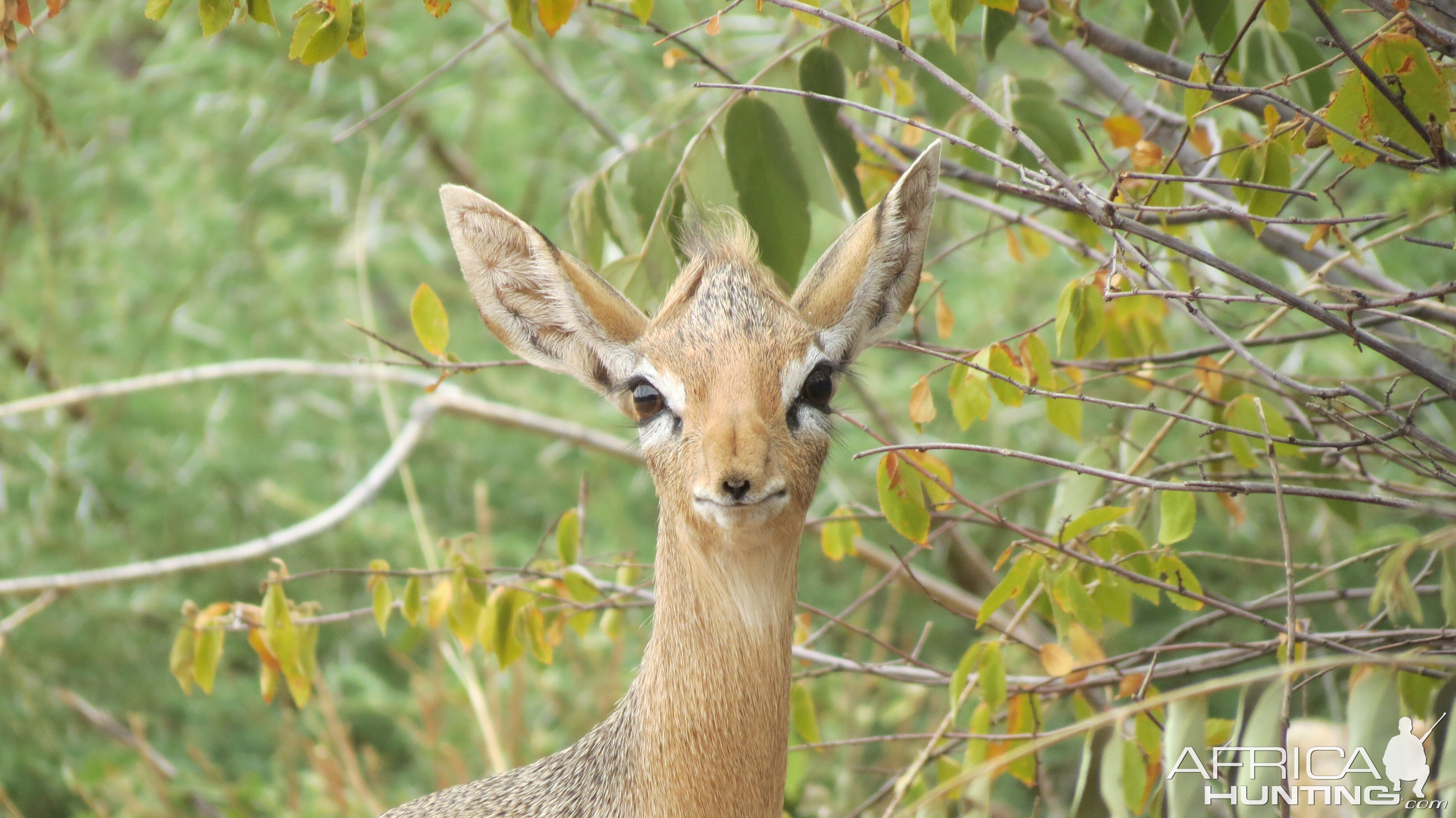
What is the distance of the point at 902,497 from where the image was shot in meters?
2.69

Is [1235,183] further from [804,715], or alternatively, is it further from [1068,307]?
[804,715]

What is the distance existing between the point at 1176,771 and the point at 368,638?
6.87m

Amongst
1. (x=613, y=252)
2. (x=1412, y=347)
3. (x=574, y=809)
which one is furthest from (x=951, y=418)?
(x=574, y=809)

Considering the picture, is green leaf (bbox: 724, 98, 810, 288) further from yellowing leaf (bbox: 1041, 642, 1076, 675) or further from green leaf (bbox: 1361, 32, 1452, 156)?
green leaf (bbox: 1361, 32, 1452, 156)

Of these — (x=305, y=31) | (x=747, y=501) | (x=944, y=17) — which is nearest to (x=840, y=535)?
(x=747, y=501)

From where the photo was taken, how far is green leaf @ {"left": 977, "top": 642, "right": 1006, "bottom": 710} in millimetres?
2736

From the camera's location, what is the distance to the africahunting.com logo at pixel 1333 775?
1.70 m

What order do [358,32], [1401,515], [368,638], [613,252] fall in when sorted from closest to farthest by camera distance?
[358,32]
[613,252]
[1401,515]
[368,638]

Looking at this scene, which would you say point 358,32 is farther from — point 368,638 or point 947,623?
point 368,638

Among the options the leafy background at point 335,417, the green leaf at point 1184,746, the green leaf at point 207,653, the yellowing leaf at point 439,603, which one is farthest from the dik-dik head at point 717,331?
the leafy background at point 335,417

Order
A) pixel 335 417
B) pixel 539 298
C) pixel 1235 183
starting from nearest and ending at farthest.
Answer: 1. pixel 1235 183
2. pixel 539 298
3. pixel 335 417

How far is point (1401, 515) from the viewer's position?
5.17 metres

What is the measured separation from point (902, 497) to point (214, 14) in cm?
174

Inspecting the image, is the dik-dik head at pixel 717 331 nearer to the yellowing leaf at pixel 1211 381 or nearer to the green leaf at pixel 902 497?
the green leaf at pixel 902 497
